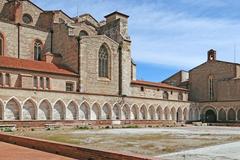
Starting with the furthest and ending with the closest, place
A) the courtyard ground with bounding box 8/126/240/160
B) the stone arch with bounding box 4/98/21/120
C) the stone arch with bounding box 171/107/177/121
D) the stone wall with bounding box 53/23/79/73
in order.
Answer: the stone arch with bounding box 171/107/177/121 < the stone wall with bounding box 53/23/79/73 < the stone arch with bounding box 4/98/21/120 < the courtyard ground with bounding box 8/126/240/160

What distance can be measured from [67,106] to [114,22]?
17.6 meters


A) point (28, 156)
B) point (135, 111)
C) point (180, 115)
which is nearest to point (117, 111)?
point (135, 111)

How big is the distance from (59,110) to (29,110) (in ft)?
11.9

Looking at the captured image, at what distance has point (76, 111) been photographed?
122ft

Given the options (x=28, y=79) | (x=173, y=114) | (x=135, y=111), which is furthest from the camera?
(x=173, y=114)

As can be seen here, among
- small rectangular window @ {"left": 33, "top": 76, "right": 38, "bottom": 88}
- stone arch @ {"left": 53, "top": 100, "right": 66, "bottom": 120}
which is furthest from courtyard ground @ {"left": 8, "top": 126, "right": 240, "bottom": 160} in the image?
small rectangular window @ {"left": 33, "top": 76, "right": 38, "bottom": 88}

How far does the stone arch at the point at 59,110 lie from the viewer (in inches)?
→ 1389

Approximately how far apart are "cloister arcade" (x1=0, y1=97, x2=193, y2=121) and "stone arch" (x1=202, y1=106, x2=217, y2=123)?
337 inches

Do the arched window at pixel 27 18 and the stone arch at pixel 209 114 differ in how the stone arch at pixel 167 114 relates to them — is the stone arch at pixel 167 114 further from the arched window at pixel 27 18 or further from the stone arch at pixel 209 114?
the arched window at pixel 27 18

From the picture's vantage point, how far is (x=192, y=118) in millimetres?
56969

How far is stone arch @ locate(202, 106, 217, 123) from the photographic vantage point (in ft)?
188

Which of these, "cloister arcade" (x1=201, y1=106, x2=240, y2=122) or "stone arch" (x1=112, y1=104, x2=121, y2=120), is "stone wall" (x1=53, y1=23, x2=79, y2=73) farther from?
"cloister arcade" (x1=201, y1=106, x2=240, y2=122)

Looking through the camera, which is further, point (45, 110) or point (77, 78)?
point (77, 78)

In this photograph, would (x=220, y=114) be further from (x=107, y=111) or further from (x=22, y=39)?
(x=22, y=39)
